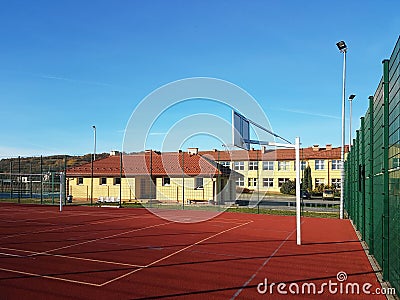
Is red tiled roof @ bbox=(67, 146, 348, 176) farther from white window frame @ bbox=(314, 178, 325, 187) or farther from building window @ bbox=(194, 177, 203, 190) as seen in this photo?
white window frame @ bbox=(314, 178, 325, 187)

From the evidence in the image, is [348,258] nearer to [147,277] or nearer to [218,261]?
[218,261]

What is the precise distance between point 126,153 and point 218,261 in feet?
75.3

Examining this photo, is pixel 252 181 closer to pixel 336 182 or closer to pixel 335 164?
pixel 336 182

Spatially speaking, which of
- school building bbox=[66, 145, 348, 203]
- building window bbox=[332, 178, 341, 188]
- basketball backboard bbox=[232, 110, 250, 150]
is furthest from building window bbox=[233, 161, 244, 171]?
basketball backboard bbox=[232, 110, 250, 150]

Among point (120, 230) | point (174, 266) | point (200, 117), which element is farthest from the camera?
point (200, 117)

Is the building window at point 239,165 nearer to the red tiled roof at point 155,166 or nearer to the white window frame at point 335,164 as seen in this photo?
the white window frame at point 335,164

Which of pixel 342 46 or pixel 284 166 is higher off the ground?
pixel 342 46

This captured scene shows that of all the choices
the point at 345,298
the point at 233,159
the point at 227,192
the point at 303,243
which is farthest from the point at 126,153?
the point at 345,298

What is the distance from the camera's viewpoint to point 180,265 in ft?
23.9

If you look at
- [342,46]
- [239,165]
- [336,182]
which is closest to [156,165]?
[239,165]

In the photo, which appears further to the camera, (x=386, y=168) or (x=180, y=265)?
(x=180, y=265)

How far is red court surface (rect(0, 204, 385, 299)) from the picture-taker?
5543mm

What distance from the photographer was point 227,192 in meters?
29.2

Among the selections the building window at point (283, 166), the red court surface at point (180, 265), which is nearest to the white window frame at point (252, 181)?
the building window at point (283, 166)
